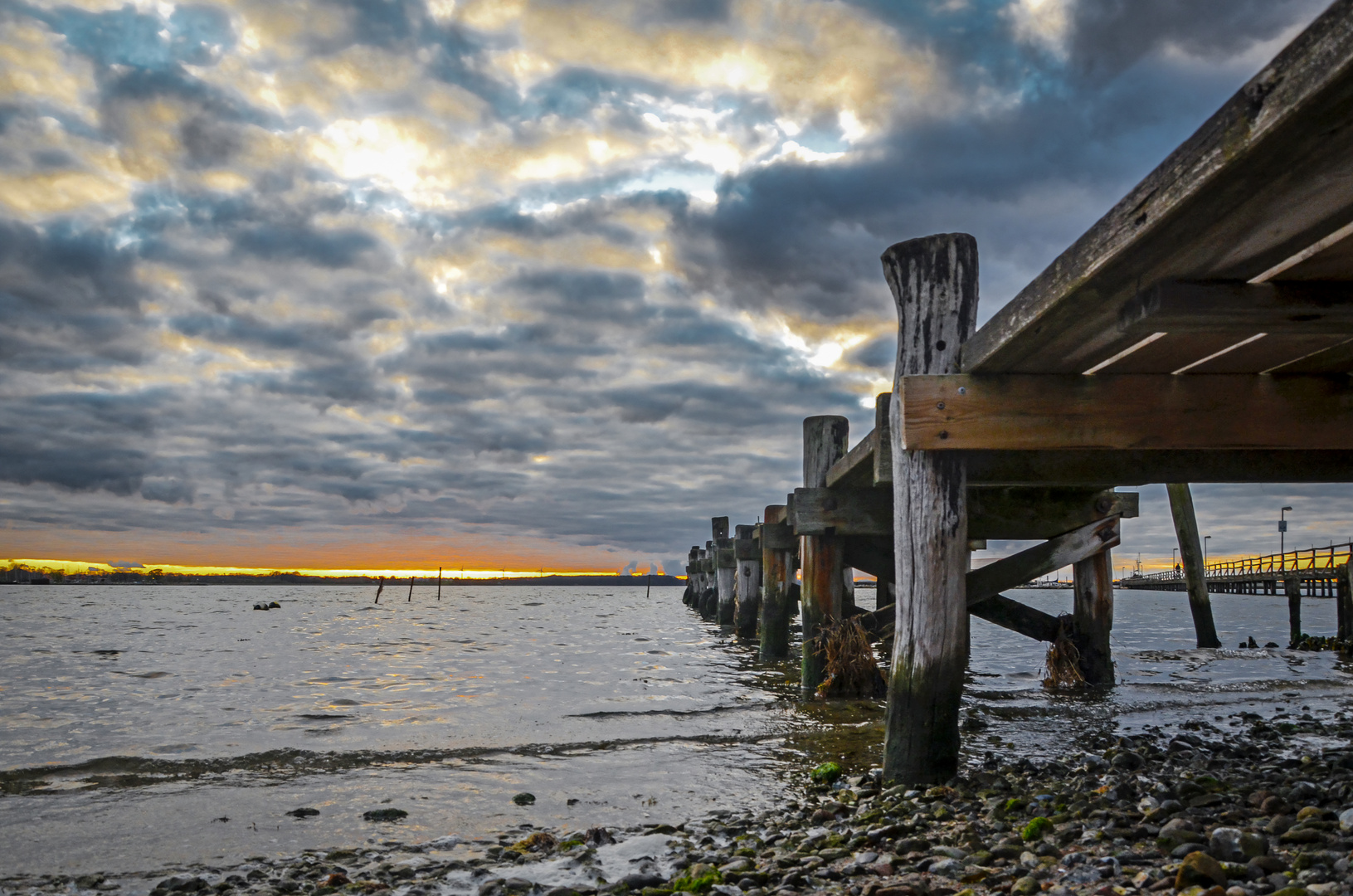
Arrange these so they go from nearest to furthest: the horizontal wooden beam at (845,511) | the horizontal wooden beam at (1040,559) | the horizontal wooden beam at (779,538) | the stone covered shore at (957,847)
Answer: the stone covered shore at (957,847) → the horizontal wooden beam at (1040,559) → the horizontal wooden beam at (845,511) → the horizontal wooden beam at (779,538)

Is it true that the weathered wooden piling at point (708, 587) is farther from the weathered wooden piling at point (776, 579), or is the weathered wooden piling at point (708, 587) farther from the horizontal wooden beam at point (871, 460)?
the horizontal wooden beam at point (871, 460)

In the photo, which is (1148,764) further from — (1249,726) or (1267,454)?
(1249,726)

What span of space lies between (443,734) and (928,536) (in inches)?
255

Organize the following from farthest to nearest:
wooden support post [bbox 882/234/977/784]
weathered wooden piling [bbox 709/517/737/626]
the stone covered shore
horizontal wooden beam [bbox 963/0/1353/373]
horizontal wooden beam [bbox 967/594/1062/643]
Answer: weathered wooden piling [bbox 709/517/737/626] → horizontal wooden beam [bbox 967/594/1062/643] → wooden support post [bbox 882/234/977/784] → the stone covered shore → horizontal wooden beam [bbox 963/0/1353/373]

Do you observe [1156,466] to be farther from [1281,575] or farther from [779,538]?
[1281,575]

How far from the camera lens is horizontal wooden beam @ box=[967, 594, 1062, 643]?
10.1 metres

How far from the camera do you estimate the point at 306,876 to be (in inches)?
191

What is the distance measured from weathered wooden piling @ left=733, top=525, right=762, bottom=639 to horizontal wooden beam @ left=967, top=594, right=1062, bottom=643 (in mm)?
7773

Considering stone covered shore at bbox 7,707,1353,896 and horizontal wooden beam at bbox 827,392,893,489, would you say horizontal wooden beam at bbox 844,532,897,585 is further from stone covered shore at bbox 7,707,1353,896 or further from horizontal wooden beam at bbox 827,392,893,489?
stone covered shore at bbox 7,707,1353,896

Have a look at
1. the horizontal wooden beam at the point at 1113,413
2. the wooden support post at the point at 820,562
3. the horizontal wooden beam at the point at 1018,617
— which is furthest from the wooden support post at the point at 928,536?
the horizontal wooden beam at the point at 1018,617

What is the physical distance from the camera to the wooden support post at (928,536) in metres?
5.01

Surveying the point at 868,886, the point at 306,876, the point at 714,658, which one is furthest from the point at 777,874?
the point at 714,658

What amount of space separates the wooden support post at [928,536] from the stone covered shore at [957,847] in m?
0.33

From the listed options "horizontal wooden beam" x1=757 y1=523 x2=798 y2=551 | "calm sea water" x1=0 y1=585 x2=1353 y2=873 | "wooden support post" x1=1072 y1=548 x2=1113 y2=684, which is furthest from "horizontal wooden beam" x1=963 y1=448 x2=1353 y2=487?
"horizontal wooden beam" x1=757 y1=523 x2=798 y2=551
